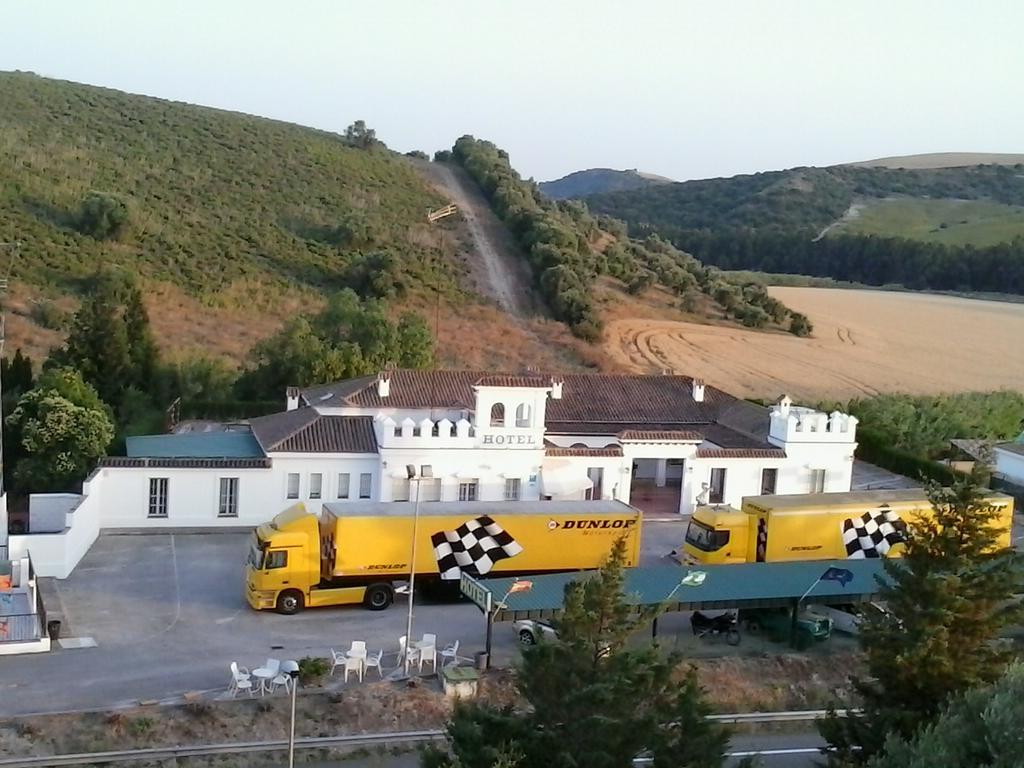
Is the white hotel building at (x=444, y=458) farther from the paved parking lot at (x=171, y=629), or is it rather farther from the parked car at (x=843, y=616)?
the parked car at (x=843, y=616)

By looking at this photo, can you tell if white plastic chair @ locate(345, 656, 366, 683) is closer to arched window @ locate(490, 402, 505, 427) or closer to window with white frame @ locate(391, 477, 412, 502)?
window with white frame @ locate(391, 477, 412, 502)

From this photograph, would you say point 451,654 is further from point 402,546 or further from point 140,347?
point 140,347

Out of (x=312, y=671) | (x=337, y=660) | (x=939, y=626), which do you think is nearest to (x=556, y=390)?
(x=337, y=660)

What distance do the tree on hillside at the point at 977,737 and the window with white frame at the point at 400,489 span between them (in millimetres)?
20571

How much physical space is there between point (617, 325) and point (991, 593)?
4975 centimetres

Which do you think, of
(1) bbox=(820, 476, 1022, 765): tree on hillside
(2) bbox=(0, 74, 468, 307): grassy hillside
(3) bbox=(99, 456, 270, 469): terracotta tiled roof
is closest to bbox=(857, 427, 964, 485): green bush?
(1) bbox=(820, 476, 1022, 765): tree on hillside

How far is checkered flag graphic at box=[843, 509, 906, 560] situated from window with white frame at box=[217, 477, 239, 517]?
16.4 m

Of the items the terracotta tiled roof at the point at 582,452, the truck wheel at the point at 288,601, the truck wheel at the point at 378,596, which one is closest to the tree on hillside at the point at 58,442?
the truck wheel at the point at 288,601

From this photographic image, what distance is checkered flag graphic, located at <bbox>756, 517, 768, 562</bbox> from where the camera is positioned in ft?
89.8

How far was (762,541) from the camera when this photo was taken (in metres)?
27.5

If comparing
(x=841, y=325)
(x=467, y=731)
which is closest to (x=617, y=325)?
(x=841, y=325)

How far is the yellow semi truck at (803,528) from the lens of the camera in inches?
1076

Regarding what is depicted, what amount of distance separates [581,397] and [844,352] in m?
36.9

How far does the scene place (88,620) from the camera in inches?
931
